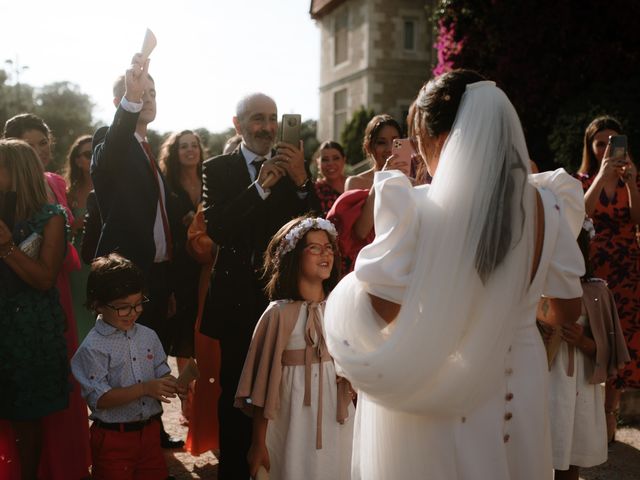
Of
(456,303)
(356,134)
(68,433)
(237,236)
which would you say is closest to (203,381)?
(68,433)

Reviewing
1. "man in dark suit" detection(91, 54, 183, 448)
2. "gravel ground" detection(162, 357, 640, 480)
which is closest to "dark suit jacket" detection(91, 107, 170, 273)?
"man in dark suit" detection(91, 54, 183, 448)

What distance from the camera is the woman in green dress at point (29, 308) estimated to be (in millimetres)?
3633

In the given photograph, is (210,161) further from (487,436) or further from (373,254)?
(487,436)

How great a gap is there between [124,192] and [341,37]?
2837 centimetres

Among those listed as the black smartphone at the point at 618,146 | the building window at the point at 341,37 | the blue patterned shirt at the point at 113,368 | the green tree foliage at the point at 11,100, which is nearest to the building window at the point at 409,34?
the building window at the point at 341,37

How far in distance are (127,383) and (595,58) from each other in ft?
34.5

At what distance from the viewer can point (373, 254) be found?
220cm

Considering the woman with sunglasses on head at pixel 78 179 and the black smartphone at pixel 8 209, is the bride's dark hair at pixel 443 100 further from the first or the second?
the woman with sunglasses on head at pixel 78 179

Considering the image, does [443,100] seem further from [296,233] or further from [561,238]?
[296,233]

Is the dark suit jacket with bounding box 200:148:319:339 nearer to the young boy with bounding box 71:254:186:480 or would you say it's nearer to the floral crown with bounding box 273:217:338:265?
the floral crown with bounding box 273:217:338:265

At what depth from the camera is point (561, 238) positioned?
94.3 inches

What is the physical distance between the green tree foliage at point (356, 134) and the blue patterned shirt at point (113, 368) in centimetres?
2378

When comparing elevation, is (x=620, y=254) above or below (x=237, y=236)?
below

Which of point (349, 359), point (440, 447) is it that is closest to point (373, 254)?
point (349, 359)
